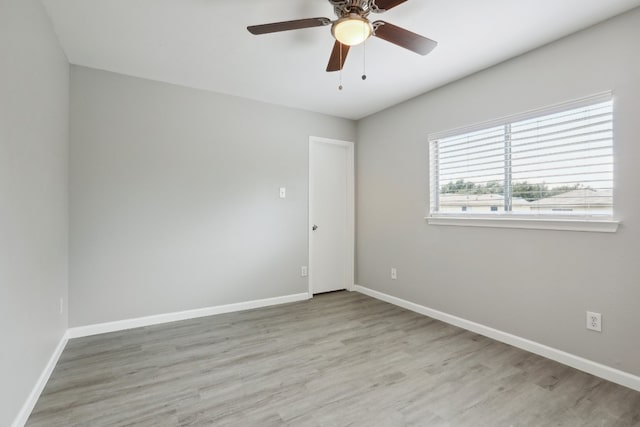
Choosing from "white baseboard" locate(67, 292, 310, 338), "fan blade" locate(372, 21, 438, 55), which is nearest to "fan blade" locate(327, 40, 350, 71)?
"fan blade" locate(372, 21, 438, 55)

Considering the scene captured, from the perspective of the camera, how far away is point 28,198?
1.75 m

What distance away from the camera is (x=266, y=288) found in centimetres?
370

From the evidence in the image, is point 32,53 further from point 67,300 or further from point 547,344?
point 547,344

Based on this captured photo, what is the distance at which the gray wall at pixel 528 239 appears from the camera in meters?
2.00

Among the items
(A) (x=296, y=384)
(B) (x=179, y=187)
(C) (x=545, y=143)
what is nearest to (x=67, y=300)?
(B) (x=179, y=187)

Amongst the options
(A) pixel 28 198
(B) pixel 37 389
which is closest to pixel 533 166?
(A) pixel 28 198

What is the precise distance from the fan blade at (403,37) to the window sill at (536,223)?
5.27 feet

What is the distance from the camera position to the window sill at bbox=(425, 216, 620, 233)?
208 cm

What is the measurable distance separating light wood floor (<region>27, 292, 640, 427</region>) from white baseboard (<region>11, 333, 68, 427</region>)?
5cm

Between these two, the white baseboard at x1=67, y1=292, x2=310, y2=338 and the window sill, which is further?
the white baseboard at x1=67, y1=292, x2=310, y2=338

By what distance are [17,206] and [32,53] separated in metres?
0.98

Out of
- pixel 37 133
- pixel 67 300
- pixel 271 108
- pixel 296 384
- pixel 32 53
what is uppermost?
Result: pixel 271 108

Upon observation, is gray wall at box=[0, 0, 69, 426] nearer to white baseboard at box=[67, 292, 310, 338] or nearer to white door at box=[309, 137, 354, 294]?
white baseboard at box=[67, 292, 310, 338]

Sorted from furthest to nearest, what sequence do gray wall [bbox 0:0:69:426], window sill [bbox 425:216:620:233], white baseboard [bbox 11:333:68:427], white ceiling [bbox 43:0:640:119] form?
window sill [bbox 425:216:620:233] → white ceiling [bbox 43:0:640:119] → white baseboard [bbox 11:333:68:427] → gray wall [bbox 0:0:69:426]
